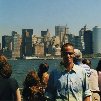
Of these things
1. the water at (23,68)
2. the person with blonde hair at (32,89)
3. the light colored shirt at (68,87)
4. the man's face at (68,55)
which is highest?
the man's face at (68,55)

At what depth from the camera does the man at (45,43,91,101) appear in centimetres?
547

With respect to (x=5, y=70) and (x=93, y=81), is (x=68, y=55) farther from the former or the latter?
(x=93, y=81)

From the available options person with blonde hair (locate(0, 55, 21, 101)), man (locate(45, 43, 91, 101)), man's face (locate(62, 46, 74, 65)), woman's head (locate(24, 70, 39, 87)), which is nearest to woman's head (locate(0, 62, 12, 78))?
person with blonde hair (locate(0, 55, 21, 101))

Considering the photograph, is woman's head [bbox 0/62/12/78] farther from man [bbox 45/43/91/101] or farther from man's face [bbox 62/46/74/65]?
man's face [bbox 62/46/74/65]

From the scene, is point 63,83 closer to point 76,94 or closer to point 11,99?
point 76,94

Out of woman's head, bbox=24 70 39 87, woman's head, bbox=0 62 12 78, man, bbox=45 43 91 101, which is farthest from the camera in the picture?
woman's head, bbox=24 70 39 87

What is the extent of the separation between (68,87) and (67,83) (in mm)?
48

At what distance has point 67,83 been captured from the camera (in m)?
5.49

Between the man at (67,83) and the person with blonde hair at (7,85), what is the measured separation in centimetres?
129

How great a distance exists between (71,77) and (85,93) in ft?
0.82

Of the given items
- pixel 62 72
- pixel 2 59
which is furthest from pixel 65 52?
pixel 2 59

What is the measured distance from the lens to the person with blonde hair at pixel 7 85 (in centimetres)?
669

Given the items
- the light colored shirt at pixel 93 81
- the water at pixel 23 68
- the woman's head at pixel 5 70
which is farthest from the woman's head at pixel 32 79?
the water at pixel 23 68

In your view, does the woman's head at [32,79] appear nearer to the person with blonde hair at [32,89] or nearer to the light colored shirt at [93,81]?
the person with blonde hair at [32,89]
